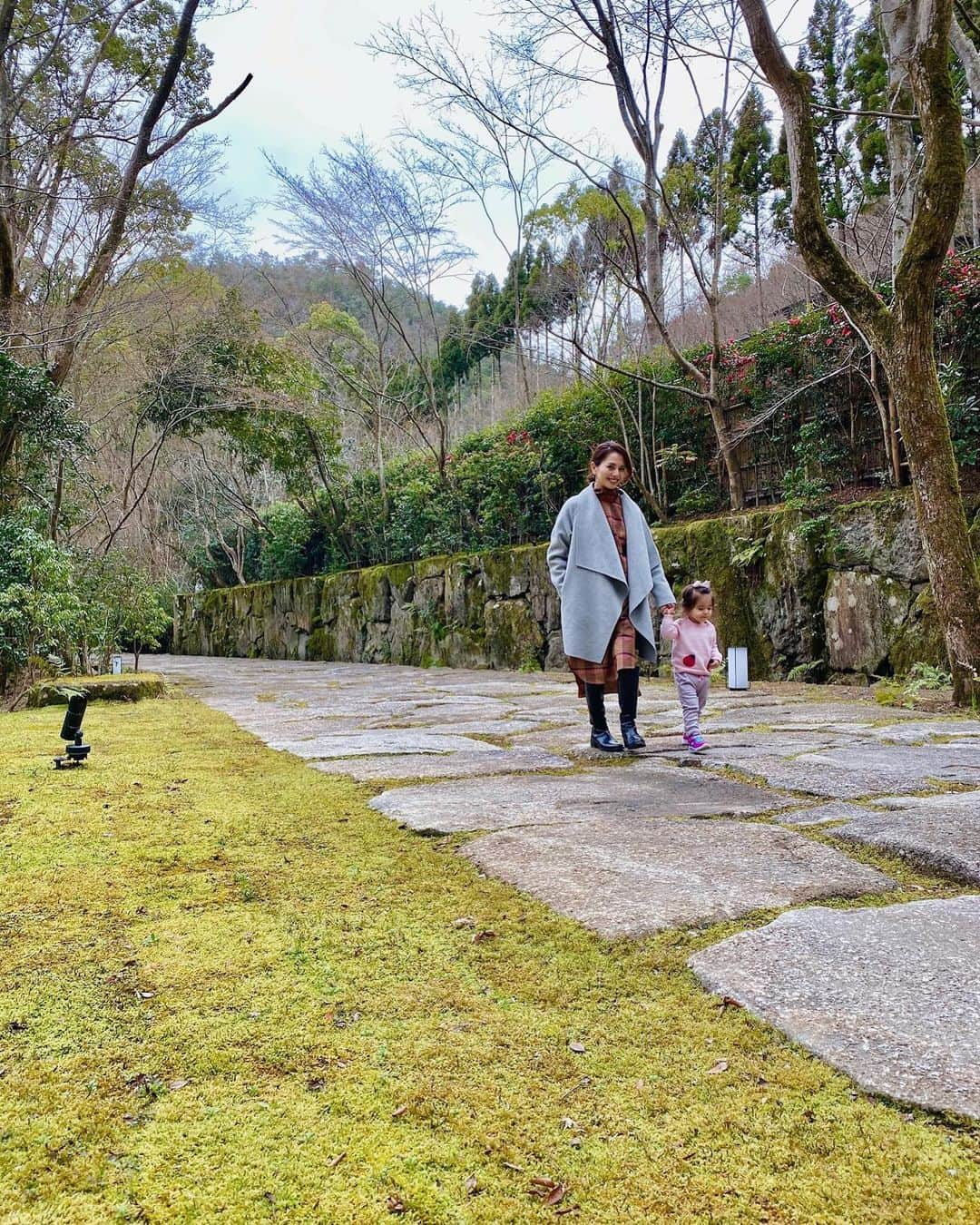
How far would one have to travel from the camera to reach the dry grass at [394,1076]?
0.71 m

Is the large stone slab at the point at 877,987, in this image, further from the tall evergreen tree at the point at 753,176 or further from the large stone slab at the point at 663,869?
the tall evergreen tree at the point at 753,176

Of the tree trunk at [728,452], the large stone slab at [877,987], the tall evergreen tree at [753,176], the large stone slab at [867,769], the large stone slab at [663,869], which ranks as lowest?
the large stone slab at [867,769]

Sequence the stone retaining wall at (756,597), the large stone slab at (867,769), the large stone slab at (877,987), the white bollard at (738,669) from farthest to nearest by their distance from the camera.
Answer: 1. the white bollard at (738,669)
2. the stone retaining wall at (756,597)
3. the large stone slab at (867,769)
4. the large stone slab at (877,987)

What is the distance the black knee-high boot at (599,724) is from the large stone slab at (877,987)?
1856 mm

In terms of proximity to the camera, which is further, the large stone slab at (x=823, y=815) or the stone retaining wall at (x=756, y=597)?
the stone retaining wall at (x=756, y=597)

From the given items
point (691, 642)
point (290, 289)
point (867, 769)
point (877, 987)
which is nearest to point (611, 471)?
point (691, 642)

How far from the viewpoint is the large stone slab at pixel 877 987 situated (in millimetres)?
866

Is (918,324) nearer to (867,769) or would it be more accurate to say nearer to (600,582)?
(600,582)

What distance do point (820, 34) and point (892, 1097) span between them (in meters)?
17.2

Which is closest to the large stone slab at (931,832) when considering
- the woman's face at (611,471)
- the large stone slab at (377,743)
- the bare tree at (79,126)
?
the large stone slab at (377,743)

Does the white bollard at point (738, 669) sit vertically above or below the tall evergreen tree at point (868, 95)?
below

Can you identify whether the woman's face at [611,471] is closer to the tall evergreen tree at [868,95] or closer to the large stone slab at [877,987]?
the large stone slab at [877,987]

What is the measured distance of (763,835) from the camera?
1.85 meters

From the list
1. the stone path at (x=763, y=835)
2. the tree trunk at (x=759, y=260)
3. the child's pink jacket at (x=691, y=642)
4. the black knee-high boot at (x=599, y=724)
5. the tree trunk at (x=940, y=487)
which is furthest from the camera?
the tree trunk at (x=759, y=260)
